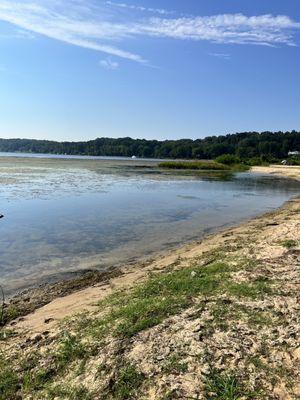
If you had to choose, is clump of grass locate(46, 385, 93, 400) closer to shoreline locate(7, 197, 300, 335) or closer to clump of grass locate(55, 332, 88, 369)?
clump of grass locate(55, 332, 88, 369)

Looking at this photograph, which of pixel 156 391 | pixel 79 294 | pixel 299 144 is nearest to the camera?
pixel 156 391

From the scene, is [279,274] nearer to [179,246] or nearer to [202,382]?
[202,382]

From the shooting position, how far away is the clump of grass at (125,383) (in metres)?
4.74

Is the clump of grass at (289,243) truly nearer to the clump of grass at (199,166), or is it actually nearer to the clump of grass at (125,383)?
the clump of grass at (125,383)

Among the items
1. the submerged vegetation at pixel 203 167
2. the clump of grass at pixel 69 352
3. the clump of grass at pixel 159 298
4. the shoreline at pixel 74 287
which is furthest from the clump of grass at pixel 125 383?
the submerged vegetation at pixel 203 167

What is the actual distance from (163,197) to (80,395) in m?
28.1

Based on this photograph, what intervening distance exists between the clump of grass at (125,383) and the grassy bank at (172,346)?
11 mm

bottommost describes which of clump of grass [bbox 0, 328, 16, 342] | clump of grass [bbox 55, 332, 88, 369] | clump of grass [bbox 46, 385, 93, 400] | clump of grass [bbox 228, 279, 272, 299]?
clump of grass [bbox 0, 328, 16, 342]

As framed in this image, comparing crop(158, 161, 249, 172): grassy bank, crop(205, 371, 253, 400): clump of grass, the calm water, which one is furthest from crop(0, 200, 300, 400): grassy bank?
crop(158, 161, 249, 172): grassy bank

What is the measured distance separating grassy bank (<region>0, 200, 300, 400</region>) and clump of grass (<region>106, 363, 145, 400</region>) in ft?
0.04

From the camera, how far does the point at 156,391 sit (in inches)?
186

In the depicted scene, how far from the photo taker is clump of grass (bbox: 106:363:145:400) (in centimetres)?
474

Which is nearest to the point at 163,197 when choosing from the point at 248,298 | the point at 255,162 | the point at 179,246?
the point at 179,246

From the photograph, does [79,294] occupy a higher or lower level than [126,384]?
lower
